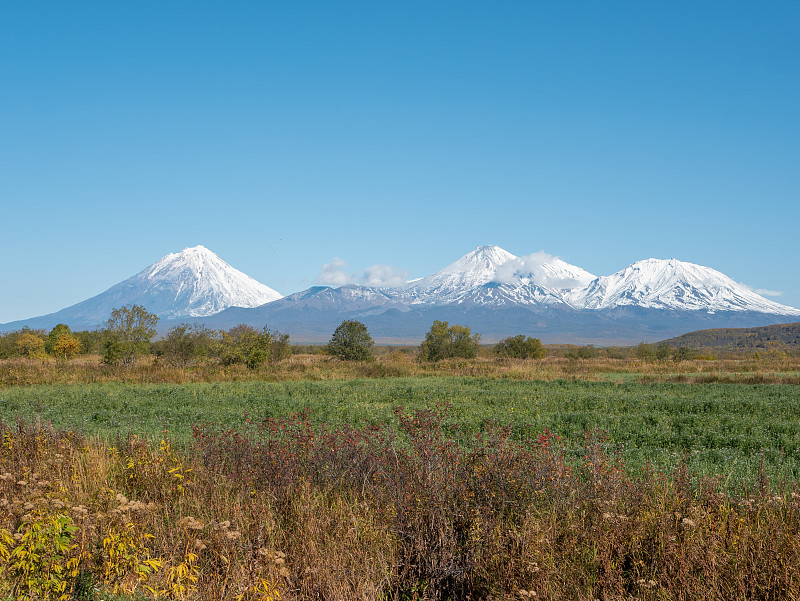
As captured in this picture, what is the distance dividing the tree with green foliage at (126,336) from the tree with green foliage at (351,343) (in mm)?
19215

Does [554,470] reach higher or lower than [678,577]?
higher

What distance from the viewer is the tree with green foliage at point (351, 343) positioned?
57.6 meters

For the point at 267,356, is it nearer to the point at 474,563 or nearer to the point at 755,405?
the point at 755,405

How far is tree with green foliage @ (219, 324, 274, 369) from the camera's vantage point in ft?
131

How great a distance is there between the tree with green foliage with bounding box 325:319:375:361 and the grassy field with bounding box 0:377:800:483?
2771 centimetres

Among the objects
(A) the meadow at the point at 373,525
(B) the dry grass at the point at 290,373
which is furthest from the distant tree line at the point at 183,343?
(A) the meadow at the point at 373,525

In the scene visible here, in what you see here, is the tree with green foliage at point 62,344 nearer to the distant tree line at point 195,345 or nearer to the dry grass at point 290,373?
the distant tree line at point 195,345

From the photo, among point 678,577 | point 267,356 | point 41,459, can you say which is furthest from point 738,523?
point 267,356

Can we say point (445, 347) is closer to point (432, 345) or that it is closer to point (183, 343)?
point (432, 345)

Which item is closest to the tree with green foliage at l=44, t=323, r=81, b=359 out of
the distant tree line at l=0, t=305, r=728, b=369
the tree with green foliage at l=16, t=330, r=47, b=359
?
the distant tree line at l=0, t=305, r=728, b=369

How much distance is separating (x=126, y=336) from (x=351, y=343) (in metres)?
22.4

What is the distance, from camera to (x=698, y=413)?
19344 millimetres

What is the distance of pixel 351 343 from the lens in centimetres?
5819

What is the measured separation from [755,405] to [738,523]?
18055mm
